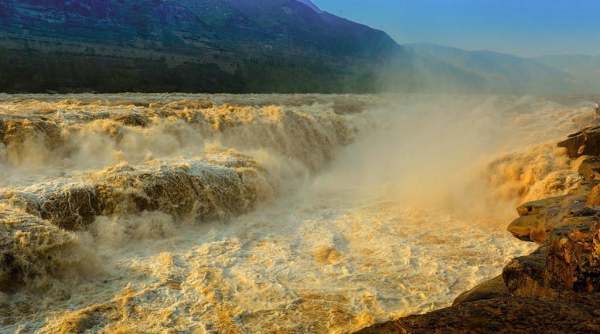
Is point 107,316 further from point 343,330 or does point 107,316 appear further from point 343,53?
point 343,53

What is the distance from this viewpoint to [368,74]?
218ft

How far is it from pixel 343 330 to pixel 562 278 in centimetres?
273

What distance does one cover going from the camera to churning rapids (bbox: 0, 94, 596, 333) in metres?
6.91

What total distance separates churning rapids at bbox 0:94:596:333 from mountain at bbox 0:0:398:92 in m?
19.3

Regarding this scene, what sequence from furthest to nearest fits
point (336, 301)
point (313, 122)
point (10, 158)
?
point (313, 122) < point (10, 158) < point (336, 301)

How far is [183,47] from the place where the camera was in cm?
6512

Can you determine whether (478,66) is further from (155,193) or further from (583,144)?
(155,193)

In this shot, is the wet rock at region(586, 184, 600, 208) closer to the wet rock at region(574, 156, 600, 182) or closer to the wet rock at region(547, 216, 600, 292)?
the wet rock at region(574, 156, 600, 182)

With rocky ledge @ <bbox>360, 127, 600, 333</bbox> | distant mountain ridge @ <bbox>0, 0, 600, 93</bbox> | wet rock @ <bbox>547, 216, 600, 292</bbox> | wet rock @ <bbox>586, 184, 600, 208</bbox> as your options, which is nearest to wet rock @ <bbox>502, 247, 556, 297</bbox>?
rocky ledge @ <bbox>360, 127, 600, 333</bbox>

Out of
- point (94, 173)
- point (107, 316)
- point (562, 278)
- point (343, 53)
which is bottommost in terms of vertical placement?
point (107, 316)

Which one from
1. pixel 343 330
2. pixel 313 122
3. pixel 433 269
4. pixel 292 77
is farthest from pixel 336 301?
pixel 292 77

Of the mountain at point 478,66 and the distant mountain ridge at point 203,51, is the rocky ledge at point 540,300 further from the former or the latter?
the mountain at point 478,66

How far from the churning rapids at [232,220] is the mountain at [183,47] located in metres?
19.3

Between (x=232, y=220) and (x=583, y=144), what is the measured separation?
9.34 meters
